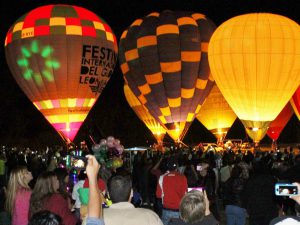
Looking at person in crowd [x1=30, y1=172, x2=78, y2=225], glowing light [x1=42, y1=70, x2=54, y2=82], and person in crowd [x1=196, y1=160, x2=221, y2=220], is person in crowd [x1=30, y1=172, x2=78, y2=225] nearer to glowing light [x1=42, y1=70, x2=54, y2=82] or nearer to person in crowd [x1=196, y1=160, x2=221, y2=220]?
person in crowd [x1=196, y1=160, x2=221, y2=220]

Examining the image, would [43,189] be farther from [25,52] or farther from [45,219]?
[25,52]

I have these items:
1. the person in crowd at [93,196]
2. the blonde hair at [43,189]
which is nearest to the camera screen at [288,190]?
the person in crowd at [93,196]

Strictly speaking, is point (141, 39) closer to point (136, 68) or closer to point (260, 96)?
point (136, 68)

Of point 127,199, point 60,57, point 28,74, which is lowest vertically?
point 127,199

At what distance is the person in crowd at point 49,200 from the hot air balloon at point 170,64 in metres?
21.0

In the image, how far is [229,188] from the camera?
7281mm

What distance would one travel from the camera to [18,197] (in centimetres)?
523

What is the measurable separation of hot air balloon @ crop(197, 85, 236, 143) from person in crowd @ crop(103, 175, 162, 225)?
30636 millimetres

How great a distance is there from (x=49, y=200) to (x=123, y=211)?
1.19 meters

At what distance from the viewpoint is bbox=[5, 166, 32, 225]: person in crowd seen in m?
5.21

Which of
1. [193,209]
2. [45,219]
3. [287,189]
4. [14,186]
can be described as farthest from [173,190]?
[45,219]

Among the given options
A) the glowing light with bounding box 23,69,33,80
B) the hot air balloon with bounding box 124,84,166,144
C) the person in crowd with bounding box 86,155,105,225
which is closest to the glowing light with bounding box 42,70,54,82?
the glowing light with bounding box 23,69,33,80

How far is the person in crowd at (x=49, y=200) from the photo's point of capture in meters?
4.73

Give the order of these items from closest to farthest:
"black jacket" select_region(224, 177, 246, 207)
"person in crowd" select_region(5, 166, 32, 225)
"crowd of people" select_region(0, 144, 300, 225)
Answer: "crowd of people" select_region(0, 144, 300, 225) → "person in crowd" select_region(5, 166, 32, 225) → "black jacket" select_region(224, 177, 246, 207)
